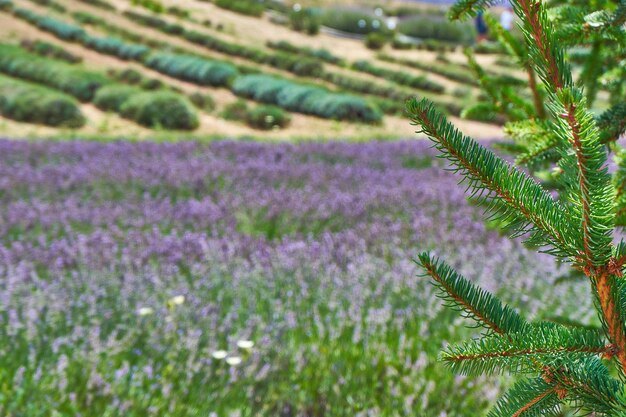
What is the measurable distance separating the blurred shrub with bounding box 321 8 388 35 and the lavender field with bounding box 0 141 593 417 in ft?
86.9

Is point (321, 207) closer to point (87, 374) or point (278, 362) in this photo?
point (278, 362)

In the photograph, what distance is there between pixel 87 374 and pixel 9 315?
2.24 feet

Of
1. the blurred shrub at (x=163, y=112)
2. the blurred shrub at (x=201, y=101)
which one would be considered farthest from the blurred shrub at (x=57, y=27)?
the blurred shrub at (x=163, y=112)

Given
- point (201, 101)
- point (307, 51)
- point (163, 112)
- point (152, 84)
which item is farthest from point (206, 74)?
point (307, 51)

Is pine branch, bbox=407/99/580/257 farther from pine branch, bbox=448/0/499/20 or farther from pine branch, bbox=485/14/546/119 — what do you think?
pine branch, bbox=485/14/546/119

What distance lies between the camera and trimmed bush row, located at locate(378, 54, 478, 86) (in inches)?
907

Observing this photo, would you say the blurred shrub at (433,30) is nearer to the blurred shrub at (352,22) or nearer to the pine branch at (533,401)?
the blurred shrub at (352,22)

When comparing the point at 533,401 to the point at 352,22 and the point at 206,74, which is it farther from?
the point at 352,22

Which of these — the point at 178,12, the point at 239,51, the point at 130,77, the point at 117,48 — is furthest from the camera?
the point at 178,12

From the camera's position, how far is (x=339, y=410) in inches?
94.4

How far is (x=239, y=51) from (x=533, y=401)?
2322 centimetres

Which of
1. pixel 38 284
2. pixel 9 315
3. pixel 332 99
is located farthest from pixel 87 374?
pixel 332 99

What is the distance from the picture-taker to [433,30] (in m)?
32.6

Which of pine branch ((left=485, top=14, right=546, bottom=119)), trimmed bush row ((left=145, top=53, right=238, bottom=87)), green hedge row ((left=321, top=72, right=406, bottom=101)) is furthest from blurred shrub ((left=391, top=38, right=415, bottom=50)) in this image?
pine branch ((left=485, top=14, right=546, bottom=119))
